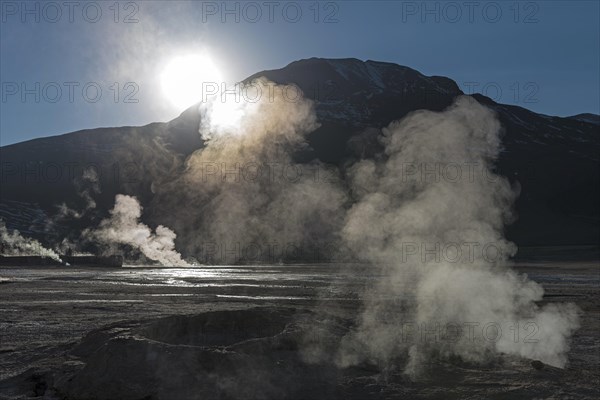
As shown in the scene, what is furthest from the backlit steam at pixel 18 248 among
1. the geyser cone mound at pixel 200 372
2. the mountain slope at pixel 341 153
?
the geyser cone mound at pixel 200 372

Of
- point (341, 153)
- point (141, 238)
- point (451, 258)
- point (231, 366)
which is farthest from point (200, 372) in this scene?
point (341, 153)

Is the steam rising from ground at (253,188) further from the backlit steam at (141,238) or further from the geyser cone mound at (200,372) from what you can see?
the geyser cone mound at (200,372)

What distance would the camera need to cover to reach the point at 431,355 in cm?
1148

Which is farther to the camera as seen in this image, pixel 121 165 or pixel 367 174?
pixel 121 165

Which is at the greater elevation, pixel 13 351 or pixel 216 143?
pixel 216 143

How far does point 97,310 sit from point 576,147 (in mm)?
155568

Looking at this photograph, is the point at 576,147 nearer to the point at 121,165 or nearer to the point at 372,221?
the point at 121,165

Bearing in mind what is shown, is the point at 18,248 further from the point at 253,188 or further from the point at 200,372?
the point at 200,372

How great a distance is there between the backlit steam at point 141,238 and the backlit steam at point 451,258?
40.7 meters

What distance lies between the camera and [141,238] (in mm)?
68188

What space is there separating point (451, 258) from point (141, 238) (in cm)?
5142

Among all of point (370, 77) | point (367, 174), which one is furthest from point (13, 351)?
point (370, 77)

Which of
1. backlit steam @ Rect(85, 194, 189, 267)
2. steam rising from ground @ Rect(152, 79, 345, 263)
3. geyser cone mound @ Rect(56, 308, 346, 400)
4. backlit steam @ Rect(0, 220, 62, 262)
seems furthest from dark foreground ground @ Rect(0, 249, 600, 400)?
backlit steam @ Rect(0, 220, 62, 262)

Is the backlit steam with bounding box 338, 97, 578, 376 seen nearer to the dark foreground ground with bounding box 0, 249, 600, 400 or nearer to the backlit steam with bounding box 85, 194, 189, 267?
the dark foreground ground with bounding box 0, 249, 600, 400
